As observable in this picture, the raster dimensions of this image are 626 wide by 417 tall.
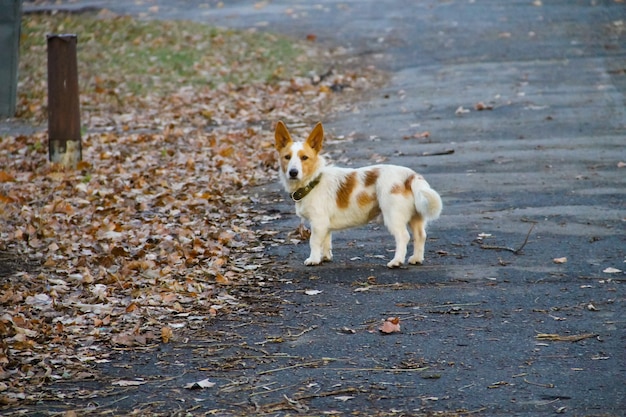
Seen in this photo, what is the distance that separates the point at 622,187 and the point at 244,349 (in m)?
5.57

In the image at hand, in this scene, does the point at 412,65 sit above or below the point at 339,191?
above

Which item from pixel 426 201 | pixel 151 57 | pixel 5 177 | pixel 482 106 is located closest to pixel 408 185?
pixel 426 201

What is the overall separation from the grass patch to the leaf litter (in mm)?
47

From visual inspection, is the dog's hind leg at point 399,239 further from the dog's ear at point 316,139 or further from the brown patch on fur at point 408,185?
the dog's ear at point 316,139

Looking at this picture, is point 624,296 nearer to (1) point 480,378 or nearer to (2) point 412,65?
(1) point 480,378

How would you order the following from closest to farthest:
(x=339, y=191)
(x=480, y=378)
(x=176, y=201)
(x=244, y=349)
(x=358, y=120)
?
(x=480, y=378) → (x=244, y=349) → (x=339, y=191) → (x=176, y=201) → (x=358, y=120)

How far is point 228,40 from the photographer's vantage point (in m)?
20.1

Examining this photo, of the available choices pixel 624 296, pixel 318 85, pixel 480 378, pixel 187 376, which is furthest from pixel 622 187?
pixel 318 85

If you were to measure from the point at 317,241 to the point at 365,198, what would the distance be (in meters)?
0.51

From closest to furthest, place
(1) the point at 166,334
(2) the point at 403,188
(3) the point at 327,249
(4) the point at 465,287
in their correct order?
(1) the point at 166,334 < (4) the point at 465,287 < (2) the point at 403,188 < (3) the point at 327,249

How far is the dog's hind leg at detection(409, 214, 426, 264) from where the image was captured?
7.41 meters

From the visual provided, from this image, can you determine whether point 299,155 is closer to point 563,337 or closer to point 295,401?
point 563,337

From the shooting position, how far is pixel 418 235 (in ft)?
24.3

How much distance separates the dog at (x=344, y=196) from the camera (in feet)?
24.0
